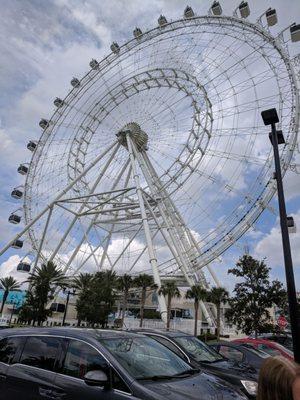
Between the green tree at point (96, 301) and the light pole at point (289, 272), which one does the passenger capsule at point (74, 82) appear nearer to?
the green tree at point (96, 301)

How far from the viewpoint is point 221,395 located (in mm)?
4414

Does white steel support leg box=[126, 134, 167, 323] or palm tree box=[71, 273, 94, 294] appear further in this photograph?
palm tree box=[71, 273, 94, 294]

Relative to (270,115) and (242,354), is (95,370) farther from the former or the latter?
(270,115)

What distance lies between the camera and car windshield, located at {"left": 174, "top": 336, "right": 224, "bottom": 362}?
27.1ft

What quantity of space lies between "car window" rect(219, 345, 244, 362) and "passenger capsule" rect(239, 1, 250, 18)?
2943cm

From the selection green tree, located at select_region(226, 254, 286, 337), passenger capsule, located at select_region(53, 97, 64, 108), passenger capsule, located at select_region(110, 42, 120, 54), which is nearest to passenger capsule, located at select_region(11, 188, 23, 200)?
passenger capsule, located at select_region(53, 97, 64, 108)

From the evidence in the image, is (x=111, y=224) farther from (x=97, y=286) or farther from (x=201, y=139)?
(x=201, y=139)

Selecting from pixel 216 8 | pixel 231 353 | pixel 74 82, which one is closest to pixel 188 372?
pixel 231 353

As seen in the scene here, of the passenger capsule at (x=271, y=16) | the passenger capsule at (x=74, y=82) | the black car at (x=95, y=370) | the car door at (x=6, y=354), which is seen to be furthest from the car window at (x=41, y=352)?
the passenger capsule at (x=74, y=82)

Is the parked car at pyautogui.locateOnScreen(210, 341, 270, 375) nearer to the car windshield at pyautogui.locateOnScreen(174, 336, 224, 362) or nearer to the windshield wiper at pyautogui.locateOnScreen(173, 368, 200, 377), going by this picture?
the car windshield at pyautogui.locateOnScreen(174, 336, 224, 362)

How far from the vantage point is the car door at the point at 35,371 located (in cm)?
490

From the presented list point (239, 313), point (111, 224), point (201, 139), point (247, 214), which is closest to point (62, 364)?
point (239, 313)

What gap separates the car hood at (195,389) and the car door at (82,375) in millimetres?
317

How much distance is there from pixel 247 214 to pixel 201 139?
8879 mm
